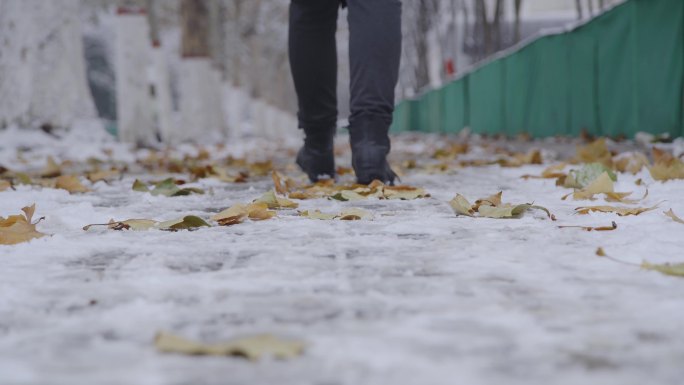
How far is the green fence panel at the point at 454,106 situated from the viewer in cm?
1718

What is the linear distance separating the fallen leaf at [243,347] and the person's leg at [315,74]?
262 cm

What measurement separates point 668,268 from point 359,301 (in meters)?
0.53

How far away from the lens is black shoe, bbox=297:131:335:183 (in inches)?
137

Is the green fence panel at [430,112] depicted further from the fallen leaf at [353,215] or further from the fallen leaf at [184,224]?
the fallen leaf at [184,224]

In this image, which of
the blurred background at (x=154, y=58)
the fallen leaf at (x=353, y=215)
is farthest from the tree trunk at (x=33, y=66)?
the fallen leaf at (x=353, y=215)

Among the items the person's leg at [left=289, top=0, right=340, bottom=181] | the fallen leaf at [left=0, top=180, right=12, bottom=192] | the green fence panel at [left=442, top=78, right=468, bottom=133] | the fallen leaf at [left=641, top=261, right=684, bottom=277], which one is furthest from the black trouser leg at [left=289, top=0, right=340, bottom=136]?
the green fence panel at [left=442, top=78, right=468, bottom=133]

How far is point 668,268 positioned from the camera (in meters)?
1.26

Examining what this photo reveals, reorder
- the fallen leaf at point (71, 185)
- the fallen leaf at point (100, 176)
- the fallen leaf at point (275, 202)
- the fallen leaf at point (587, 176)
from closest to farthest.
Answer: the fallen leaf at point (275, 202) → the fallen leaf at point (587, 176) → the fallen leaf at point (71, 185) → the fallen leaf at point (100, 176)

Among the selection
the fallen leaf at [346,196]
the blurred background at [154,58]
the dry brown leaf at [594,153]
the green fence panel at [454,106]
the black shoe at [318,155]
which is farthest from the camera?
the green fence panel at [454,106]

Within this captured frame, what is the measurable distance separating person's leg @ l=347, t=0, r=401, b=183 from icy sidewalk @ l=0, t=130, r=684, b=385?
0.92 meters

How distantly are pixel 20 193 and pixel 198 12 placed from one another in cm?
1253

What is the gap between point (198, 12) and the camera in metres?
14.8

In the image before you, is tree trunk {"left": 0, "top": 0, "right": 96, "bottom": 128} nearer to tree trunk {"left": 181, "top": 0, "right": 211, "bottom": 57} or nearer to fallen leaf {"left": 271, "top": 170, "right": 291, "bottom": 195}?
tree trunk {"left": 181, "top": 0, "right": 211, "bottom": 57}

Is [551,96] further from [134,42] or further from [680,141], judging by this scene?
[134,42]
